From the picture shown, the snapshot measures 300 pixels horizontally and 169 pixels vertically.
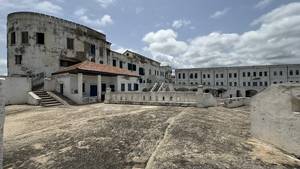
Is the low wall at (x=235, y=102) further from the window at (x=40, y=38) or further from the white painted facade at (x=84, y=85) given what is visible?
the window at (x=40, y=38)

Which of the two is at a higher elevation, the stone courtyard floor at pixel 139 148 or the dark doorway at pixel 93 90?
the dark doorway at pixel 93 90

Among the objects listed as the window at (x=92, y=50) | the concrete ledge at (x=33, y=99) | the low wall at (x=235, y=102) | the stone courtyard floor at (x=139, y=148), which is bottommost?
the stone courtyard floor at (x=139, y=148)

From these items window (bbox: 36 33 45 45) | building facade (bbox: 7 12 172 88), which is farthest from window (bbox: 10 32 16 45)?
window (bbox: 36 33 45 45)

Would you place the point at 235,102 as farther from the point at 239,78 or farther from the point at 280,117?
the point at 239,78

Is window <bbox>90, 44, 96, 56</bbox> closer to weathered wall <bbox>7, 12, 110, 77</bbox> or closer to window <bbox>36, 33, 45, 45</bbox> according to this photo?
weathered wall <bbox>7, 12, 110, 77</bbox>

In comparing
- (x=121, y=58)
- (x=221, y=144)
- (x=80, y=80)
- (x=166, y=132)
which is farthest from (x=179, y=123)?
(x=121, y=58)

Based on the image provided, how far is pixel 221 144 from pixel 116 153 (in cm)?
367

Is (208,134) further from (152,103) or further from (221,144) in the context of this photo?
(152,103)

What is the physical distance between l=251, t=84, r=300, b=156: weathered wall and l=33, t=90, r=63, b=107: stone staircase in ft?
54.3

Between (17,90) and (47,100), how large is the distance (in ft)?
11.2

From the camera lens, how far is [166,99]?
15633mm

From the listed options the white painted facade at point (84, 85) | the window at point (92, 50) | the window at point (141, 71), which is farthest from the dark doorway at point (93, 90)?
the window at point (141, 71)

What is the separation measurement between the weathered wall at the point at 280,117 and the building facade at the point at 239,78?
122 ft

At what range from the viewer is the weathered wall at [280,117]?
614cm
